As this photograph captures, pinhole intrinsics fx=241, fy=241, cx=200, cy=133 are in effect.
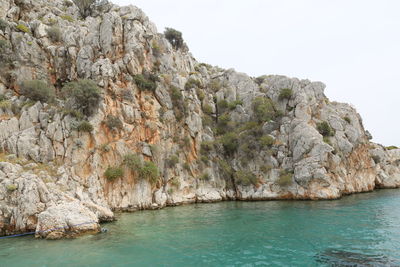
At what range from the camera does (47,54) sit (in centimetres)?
3588

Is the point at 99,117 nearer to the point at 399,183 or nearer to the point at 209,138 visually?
the point at 209,138

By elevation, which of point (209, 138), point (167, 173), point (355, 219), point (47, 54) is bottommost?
point (355, 219)

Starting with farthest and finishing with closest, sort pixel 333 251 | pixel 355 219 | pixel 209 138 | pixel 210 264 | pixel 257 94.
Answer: pixel 257 94 < pixel 209 138 < pixel 355 219 < pixel 333 251 < pixel 210 264

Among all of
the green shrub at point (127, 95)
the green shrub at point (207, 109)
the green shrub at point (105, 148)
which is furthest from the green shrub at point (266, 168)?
the green shrub at point (105, 148)

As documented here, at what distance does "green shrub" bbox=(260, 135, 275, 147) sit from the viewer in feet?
131

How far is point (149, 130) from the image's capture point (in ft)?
113

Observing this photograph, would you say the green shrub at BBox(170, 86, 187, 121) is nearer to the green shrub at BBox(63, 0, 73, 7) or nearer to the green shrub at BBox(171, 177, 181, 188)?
the green shrub at BBox(171, 177, 181, 188)

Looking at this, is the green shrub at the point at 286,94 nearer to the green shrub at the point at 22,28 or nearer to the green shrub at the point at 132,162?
the green shrub at the point at 132,162

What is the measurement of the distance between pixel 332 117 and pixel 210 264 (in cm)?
4059

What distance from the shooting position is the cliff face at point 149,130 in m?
26.5

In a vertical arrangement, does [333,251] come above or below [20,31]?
below

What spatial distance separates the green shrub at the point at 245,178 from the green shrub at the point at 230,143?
4519 millimetres

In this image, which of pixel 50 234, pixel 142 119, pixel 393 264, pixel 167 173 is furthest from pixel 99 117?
pixel 393 264

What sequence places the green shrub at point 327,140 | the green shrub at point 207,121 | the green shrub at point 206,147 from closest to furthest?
the green shrub at point 327,140, the green shrub at point 206,147, the green shrub at point 207,121
